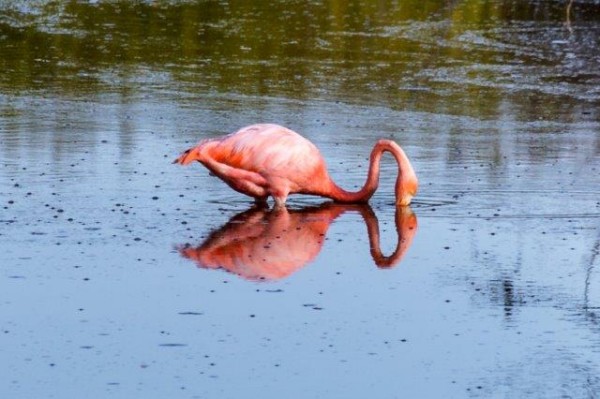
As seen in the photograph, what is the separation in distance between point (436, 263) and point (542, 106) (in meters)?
6.91

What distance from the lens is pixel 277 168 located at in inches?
434

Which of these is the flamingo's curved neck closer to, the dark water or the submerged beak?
the submerged beak

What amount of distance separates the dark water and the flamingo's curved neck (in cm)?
11

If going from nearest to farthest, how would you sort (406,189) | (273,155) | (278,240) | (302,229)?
(278,240)
(302,229)
(406,189)
(273,155)

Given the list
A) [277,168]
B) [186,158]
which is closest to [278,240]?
[277,168]

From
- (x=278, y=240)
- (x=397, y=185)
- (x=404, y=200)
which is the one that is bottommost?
(x=278, y=240)

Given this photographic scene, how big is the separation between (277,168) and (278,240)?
123 cm

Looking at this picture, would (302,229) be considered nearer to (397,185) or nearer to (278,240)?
(278,240)

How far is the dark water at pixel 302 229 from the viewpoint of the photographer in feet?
23.7

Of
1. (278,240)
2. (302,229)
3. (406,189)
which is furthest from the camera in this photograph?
(406,189)

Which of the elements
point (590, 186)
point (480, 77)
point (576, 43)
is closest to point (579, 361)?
point (590, 186)

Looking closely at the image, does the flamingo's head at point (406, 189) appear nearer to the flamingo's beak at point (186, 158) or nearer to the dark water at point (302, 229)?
the dark water at point (302, 229)

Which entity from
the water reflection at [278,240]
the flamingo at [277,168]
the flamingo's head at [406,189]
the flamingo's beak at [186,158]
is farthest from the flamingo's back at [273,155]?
the flamingo's head at [406,189]

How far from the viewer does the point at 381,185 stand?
12.0 meters
